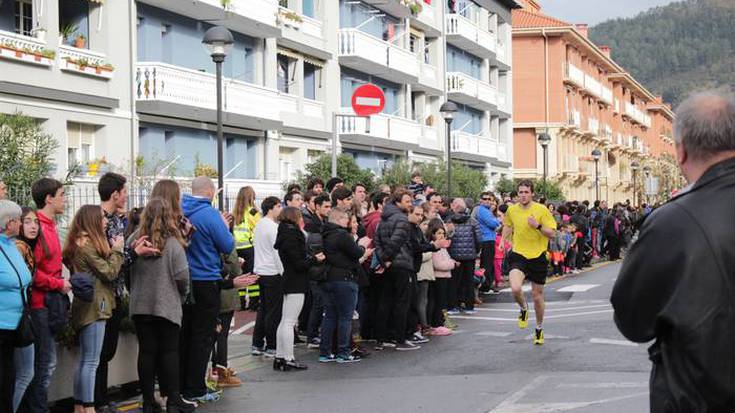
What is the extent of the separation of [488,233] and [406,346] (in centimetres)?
722

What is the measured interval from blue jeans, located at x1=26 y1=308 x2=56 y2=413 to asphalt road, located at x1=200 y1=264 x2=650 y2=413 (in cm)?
165

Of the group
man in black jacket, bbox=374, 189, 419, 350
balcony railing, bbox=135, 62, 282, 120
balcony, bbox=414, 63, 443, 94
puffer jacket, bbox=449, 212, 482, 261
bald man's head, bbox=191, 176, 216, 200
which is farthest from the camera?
balcony, bbox=414, 63, 443, 94

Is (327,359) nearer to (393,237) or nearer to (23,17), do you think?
(393,237)

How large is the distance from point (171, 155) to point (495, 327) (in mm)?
13053

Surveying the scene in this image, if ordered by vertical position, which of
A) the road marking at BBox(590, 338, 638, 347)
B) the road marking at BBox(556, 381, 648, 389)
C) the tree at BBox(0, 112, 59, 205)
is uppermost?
the tree at BBox(0, 112, 59, 205)

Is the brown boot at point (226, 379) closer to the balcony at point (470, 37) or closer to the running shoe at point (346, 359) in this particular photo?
the running shoe at point (346, 359)

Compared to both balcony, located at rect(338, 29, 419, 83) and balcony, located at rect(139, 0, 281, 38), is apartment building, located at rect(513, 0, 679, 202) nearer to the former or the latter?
balcony, located at rect(338, 29, 419, 83)

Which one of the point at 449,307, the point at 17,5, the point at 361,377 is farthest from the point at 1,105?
the point at 361,377

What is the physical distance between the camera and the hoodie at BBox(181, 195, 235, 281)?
33.3 ft

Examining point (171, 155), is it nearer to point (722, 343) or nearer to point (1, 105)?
point (1, 105)

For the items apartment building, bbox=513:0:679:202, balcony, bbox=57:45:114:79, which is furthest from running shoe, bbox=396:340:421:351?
apartment building, bbox=513:0:679:202

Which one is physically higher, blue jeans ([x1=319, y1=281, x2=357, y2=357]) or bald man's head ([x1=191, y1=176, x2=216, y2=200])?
bald man's head ([x1=191, y1=176, x2=216, y2=200])

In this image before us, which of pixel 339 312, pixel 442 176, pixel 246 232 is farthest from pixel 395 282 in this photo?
pixel 442 176

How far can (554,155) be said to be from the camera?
230 feet
